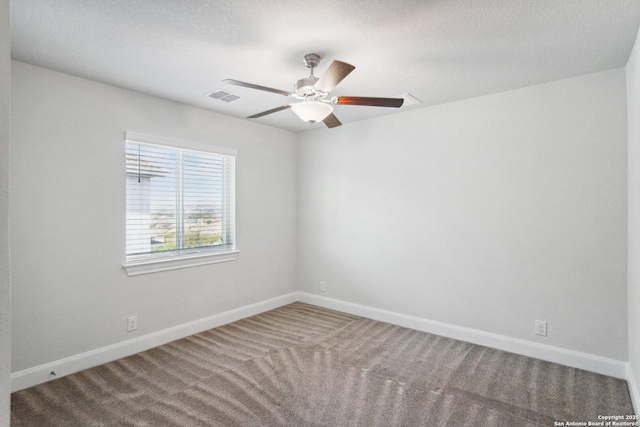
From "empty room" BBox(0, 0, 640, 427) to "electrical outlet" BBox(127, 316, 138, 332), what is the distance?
0.9 inches

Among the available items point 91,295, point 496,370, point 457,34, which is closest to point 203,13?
point 457,34

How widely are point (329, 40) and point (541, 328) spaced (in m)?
3.07

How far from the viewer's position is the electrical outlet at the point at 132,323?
10.6ft

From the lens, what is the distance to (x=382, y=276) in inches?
164

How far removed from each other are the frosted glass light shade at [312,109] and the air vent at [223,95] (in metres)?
1.19

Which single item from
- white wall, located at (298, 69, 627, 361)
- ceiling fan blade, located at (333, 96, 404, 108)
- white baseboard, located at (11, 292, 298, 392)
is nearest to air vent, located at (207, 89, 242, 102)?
ceiling fan blade, located at (333, 96, 404, 108)

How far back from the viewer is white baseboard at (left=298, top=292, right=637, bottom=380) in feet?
9.31

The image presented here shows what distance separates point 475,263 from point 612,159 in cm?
143

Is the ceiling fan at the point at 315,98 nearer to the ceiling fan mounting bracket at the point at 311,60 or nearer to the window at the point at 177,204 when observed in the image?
the ceiling fan mounting bracket at the point at 311,60

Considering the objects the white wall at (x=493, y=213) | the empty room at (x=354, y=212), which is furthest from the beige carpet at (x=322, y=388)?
the white wall at (x=493, y=213)

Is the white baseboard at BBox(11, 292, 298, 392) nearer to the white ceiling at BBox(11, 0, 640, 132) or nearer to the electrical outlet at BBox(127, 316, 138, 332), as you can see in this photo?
the electrical outlet at BBox(127, 316, 138, 332)

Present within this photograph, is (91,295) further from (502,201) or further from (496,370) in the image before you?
(502,201)

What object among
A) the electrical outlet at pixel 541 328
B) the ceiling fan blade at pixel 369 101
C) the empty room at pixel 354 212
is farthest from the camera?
the electrical outlet at pixel 541 328

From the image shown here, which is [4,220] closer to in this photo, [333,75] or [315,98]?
[333,75]
